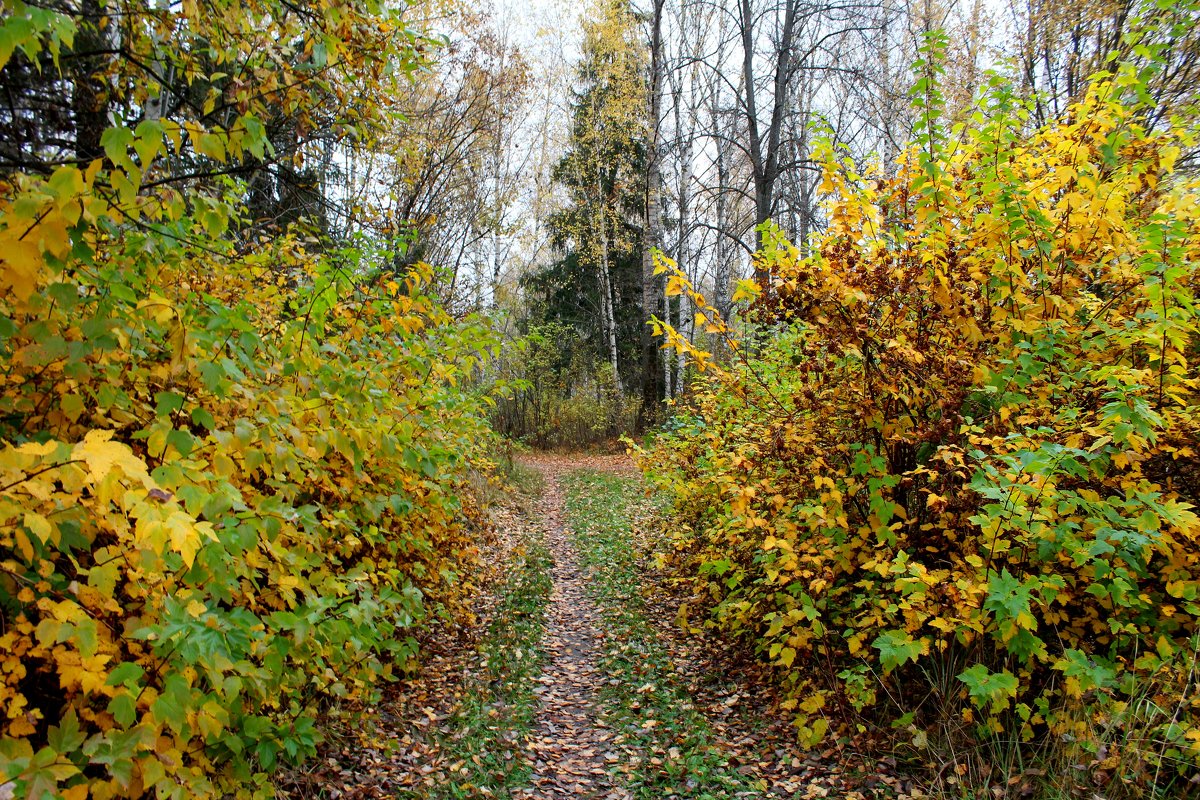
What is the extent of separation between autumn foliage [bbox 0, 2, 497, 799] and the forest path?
594 mm

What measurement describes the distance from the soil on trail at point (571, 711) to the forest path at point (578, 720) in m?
0.01

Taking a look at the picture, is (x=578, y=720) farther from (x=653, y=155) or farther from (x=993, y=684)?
(x=653, y=155)

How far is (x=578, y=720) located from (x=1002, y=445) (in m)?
3.44

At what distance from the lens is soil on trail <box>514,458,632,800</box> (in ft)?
12.8

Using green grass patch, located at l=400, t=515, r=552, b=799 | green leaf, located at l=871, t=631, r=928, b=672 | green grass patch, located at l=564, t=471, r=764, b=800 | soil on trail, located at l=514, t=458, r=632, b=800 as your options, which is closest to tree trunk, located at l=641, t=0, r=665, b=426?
green grass patch, located at l=564, t=471, r=764, b=800

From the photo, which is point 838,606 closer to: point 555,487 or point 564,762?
point 564,762

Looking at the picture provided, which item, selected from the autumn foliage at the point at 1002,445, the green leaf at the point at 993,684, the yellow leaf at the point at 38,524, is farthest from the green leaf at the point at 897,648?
the yellow leaf at the point at 38,524

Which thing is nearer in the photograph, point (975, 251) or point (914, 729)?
point (914, 729)

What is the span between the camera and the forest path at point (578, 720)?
12.2ft

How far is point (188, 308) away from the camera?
2734mm

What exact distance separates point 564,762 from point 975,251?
4.23m

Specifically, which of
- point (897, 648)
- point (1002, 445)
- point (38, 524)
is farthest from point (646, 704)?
point (38, 524)

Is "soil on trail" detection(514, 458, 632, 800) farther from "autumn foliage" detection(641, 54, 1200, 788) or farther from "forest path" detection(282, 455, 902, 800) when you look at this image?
"autumn foliage" detection(641, 54, 1200, 788)

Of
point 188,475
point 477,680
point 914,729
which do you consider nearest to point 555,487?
point 477,680
